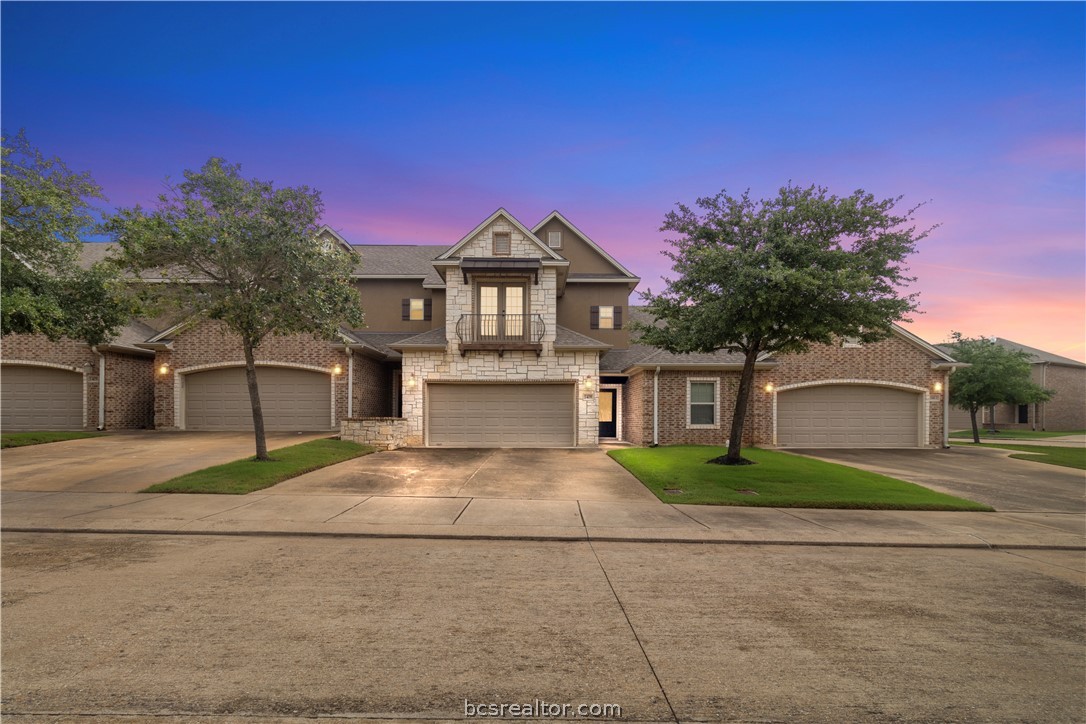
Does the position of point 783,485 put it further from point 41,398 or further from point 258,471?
point 41,398

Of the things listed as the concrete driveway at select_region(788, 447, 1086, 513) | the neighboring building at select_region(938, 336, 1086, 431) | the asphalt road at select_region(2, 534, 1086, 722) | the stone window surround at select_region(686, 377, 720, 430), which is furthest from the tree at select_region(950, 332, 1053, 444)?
the asphalt road at select_region(2, 534, 1086, 722)

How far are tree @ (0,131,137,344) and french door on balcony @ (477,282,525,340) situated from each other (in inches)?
409

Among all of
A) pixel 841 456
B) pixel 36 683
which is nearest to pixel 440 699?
pixel 36 683

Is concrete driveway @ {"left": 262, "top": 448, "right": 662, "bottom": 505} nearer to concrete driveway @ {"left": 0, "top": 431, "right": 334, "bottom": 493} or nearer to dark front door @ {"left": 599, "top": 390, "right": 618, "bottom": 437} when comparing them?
concrete driveway @ {"left": 0, "top": 431, "right": 334, "bottom": 493}

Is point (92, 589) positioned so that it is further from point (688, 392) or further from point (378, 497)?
point (688, 392)

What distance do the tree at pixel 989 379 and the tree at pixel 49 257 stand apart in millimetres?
36473

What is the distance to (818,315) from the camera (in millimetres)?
12062

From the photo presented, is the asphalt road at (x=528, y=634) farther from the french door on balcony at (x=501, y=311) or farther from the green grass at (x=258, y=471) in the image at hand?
the french door on balcony at (x=501, y=311)

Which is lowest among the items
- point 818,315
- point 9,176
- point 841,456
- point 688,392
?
point 841,456

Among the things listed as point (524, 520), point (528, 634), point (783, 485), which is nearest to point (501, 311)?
point (783, 485)

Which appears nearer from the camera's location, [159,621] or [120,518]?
[159,621]

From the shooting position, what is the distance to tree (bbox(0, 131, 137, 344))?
1246 cm

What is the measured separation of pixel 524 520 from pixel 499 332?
11455 millimetres

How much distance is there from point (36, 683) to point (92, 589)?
6.70 ft
